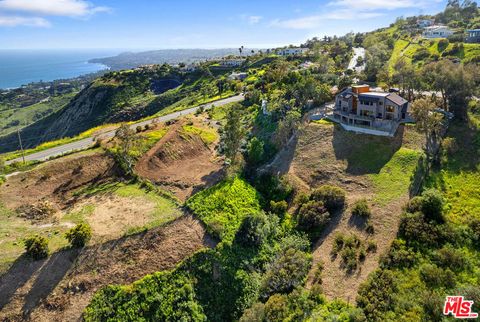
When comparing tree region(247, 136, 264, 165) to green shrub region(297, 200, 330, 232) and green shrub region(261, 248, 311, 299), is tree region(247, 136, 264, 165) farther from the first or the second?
green shrub region(261, 248, 311, 299)

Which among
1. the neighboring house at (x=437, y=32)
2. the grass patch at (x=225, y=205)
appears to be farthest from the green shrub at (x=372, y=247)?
the neighboring house at (x=437, y=32)

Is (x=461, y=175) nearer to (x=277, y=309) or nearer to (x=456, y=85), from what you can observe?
(x=456, y=85)

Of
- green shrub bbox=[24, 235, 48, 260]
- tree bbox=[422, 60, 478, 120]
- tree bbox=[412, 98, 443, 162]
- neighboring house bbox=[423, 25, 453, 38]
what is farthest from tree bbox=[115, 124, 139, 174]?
neighboring house bbox=[423, 25, 453, 38]

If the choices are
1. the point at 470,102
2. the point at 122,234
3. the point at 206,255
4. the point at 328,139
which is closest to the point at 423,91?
the point at 470,102

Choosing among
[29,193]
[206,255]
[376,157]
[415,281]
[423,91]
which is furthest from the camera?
[423,91]

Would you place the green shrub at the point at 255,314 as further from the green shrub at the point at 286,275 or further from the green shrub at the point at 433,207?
the green shrub at the point at 433,207

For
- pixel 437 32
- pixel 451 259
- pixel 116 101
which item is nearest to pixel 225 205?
pixel 451 259

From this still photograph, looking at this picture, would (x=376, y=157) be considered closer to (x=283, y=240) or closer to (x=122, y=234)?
(x=283, y=240)
